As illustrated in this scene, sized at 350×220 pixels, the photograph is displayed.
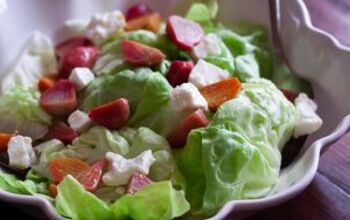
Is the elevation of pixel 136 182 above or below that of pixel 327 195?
above

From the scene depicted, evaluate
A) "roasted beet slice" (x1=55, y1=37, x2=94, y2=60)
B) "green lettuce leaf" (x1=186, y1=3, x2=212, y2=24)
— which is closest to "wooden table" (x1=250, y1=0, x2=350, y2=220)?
"green lettuce leaf" (x1=186, y1=3, x2=212, y2=24)

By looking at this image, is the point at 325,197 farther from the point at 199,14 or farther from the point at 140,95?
the point at 199,14

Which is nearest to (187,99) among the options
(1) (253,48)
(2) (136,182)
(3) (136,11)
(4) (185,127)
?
(4) (185,127)

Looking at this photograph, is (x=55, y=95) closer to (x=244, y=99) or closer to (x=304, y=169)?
(x=244, y=99)

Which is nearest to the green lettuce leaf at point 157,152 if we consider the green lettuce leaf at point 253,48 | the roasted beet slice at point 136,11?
the green lettuce leaf at point 253,48

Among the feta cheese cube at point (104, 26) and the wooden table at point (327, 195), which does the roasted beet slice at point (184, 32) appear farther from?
the wooden table at point (327, 195)

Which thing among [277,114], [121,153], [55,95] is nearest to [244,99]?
[277,114]
